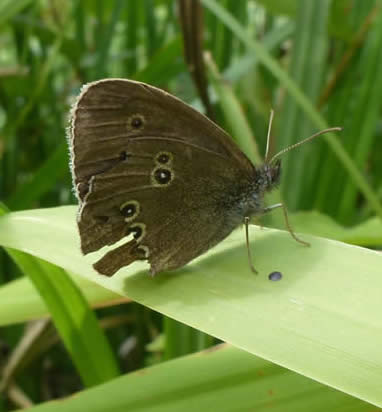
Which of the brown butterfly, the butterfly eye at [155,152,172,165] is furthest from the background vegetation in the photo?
the butterfly eye at [155,152,172,165]

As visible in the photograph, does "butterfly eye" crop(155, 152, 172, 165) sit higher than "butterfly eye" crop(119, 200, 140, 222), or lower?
higher

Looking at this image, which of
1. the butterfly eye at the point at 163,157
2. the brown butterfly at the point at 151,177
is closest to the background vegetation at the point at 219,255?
the brown butterfly at the point at 151,177

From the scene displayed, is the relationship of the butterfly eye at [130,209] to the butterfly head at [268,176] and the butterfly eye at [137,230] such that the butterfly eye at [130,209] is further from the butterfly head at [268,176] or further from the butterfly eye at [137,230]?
the butterfly head at [268,176]

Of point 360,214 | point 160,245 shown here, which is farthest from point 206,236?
point 360,214

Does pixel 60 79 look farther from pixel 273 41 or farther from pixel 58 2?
pixel 273 41

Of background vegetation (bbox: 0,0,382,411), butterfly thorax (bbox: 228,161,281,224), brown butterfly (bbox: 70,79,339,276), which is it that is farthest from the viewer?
butterfly thorax (bbox: 228,161,281,224)

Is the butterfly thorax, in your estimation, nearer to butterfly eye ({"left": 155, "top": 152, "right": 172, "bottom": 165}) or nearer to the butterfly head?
the butterfly head

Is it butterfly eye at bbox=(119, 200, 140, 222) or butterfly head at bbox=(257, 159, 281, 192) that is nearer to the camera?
butterfly eye at bbox=(119, 200, 140, 222)

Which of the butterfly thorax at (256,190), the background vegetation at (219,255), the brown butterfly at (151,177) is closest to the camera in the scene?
the background vegetation at (219,255)

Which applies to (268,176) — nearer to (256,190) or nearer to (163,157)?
(256,190)
